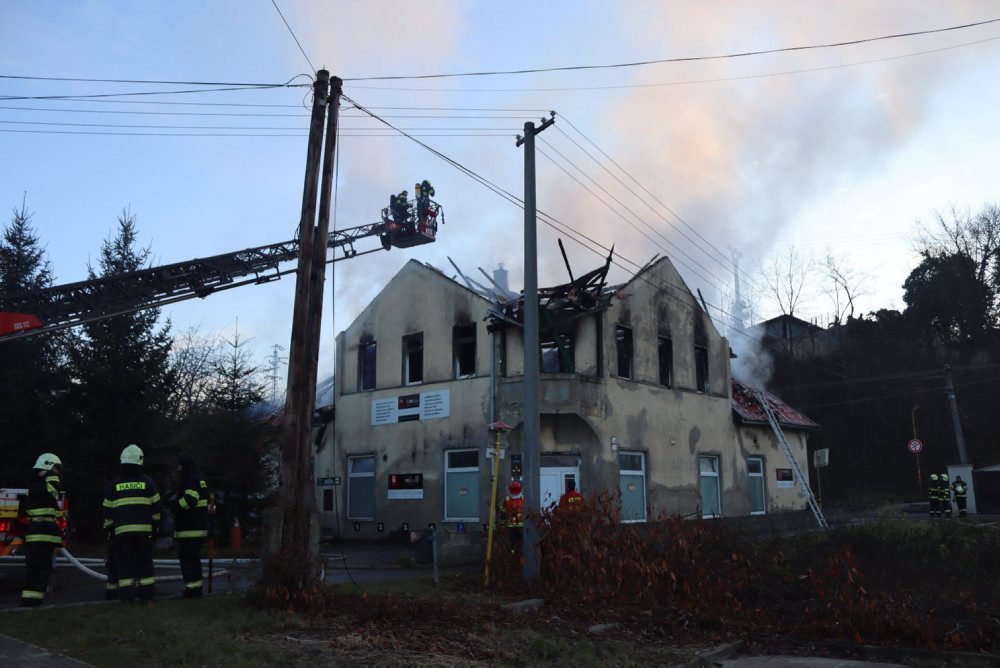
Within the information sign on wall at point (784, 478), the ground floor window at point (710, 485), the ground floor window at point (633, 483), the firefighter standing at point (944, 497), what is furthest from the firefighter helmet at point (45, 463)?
the information sign on wall at point (784, 478)

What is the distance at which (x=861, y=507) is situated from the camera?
1340 inches

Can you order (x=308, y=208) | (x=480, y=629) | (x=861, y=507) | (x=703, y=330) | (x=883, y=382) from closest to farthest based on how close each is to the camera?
(x=480, y=629) < (x=308, y=208) < (x=703, y=330) < (x=861, y=507) < (x=883, y=382)

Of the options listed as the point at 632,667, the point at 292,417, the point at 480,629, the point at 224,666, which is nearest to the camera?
the point at 224,666

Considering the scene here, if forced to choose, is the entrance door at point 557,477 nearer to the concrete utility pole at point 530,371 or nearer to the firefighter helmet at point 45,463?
the concrete utility pole at point 530,371

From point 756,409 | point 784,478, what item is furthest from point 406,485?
point 784,478

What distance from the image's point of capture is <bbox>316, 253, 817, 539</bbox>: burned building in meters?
22.3

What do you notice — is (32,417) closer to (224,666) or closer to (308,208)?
(308,208)

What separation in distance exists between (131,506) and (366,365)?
16.4 meters

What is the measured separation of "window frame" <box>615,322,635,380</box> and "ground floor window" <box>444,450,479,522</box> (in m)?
4.99

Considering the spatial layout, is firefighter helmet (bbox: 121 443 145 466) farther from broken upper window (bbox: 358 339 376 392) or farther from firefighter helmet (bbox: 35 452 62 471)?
broken upper window (bbox: 358 339 376 392)

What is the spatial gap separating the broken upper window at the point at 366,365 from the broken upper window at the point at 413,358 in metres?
1.46

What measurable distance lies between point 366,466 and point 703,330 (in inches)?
474

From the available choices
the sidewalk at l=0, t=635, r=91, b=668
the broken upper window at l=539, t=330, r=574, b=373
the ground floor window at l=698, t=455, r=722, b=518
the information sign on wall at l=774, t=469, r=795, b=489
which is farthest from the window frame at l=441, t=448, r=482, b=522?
the sidewalk at l=0, t=635, r=91, b=668

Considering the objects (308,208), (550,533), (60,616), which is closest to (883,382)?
(550,533)
